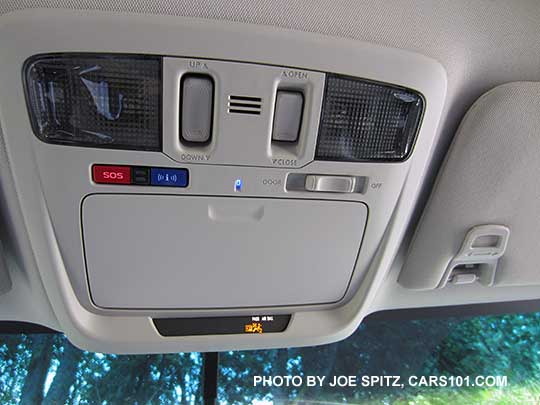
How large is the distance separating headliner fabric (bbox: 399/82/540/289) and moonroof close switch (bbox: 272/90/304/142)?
313mm

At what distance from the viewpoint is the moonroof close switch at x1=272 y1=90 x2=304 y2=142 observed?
0.74 meters

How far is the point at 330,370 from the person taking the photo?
186 cm

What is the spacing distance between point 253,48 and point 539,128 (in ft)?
1.76

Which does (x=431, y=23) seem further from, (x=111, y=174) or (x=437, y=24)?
(x=111, y=174)

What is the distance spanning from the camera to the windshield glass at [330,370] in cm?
170

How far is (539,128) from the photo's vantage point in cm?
84

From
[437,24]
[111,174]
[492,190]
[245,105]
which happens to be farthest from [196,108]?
[492,190]

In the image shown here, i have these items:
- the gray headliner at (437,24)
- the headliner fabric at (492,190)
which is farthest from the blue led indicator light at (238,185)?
the headliner fabric at (492,190)

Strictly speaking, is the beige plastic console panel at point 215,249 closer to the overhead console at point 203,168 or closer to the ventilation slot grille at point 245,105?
the overhead console at point 203,168

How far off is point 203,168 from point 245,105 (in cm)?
13

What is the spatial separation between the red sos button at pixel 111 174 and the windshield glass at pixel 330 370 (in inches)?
40.4

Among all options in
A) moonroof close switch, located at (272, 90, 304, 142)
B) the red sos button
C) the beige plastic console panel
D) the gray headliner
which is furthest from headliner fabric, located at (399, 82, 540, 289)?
the red sos button

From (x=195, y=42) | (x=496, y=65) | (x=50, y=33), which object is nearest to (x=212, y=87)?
(x=195, y=42)

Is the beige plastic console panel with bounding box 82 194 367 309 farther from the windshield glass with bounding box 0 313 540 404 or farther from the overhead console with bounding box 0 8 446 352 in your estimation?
the windshield glass with bounding box 0 313 540 404
